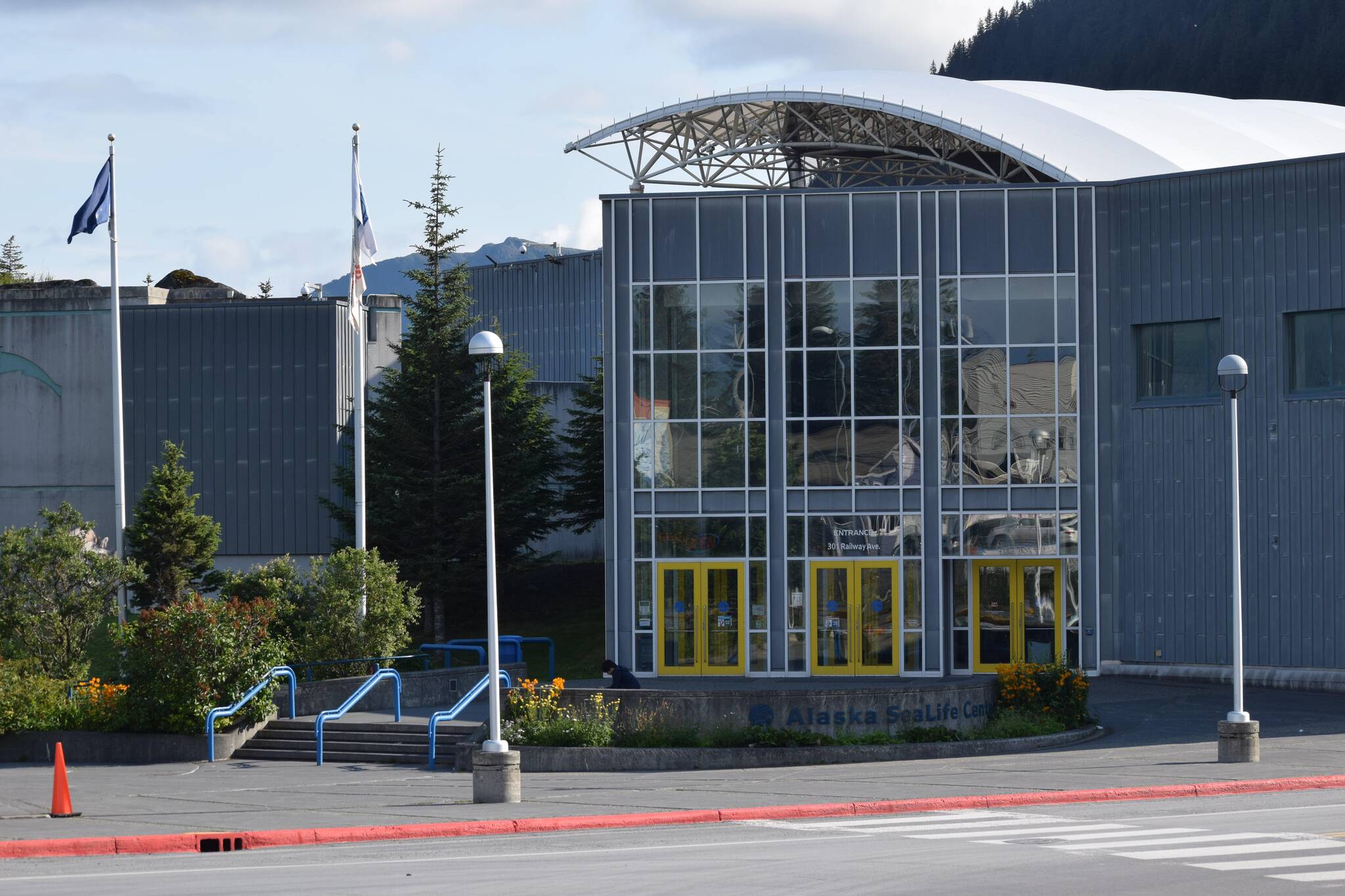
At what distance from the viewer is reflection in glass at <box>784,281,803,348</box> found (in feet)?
128

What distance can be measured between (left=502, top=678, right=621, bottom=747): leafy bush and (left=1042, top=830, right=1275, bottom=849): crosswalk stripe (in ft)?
35.8

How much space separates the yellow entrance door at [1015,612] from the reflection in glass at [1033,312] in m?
5.56

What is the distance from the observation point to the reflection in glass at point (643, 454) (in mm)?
39062

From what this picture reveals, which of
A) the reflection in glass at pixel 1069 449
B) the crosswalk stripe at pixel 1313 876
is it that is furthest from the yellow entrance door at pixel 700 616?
the crosswalk stripe at pixel 1313 876

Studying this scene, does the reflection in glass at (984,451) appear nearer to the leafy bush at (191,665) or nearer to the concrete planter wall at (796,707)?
the concrete planter wall at (796,707)

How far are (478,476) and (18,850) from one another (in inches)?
1107

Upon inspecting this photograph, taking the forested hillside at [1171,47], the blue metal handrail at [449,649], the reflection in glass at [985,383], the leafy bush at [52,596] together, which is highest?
the forested hillside at [1171,47]

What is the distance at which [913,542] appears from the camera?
3853 centimetres

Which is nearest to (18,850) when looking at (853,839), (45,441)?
(853,839)

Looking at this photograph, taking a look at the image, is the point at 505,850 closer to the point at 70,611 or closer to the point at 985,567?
the point at 70,611

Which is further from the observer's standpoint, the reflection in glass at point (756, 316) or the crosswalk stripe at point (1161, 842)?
the reflection in glass at point (756, 316)

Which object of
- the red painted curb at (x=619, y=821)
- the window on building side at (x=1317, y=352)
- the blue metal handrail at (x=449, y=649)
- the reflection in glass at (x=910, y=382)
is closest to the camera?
the red painted curb at (x=619, y=821)

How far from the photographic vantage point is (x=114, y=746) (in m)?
27.8

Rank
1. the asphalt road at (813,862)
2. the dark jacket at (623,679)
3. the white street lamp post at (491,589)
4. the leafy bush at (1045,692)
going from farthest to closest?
the leafy bush at (1045,692), the dark jacket at (623,679), the white street lamp post at (491,589), the asphalt road at (813,862)
